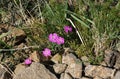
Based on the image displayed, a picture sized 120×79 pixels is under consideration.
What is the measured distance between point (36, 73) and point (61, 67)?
9.7 inches

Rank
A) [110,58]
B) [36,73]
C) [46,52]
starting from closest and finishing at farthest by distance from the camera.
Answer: [36,73]
[110,58]
[46,52]

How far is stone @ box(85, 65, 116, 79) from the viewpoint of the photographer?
116 inches

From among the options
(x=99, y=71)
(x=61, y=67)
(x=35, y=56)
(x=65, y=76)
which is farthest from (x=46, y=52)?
(x=99, y=71)

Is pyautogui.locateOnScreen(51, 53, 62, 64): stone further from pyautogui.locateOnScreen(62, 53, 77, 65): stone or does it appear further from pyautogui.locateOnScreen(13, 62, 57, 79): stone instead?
pyautogui.locateOnScreen(13, 62, 57, 79): stone

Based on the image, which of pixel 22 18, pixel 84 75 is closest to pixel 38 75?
pixel 84 75

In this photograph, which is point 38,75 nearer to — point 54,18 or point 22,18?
point 54,18

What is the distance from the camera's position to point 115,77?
288cm

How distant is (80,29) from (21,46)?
610mm

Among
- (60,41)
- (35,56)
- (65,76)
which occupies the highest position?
(60,41)

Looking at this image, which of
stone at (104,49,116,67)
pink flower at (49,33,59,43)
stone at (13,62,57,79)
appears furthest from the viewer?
pink flower at (49,33,59,43)

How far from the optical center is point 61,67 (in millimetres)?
3055

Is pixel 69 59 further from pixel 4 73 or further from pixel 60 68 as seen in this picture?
pixel 4 73

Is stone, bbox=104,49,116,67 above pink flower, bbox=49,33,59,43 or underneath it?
underneath

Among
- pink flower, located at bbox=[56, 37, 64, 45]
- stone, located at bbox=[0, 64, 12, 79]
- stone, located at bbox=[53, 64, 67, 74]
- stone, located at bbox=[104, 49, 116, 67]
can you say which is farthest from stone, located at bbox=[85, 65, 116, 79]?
stone, located at bbox=[0, 64, 12, 79]
